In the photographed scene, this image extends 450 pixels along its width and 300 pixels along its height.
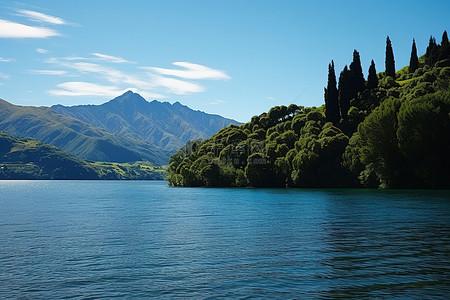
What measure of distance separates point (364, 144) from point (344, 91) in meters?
54.8

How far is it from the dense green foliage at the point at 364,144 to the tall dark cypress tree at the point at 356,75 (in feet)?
2.05

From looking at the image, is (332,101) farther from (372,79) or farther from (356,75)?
(372,79)

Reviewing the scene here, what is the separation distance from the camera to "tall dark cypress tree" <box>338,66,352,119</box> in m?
181

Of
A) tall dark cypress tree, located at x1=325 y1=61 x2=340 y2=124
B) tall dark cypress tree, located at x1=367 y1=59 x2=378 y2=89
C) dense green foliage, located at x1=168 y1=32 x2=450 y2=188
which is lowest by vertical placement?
dense green foliage, located at x1=168 y1=32 x2=450 y2=188

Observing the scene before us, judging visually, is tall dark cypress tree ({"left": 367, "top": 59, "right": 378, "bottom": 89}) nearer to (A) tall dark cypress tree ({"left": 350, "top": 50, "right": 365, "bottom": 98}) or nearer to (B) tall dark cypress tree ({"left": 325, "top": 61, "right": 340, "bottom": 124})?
(A) tall dark cypress tree ({"left": 350, "top": 50, "right": 365, "bottom": 98})

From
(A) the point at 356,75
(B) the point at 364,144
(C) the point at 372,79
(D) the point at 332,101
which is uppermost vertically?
(A) the point at 356,75

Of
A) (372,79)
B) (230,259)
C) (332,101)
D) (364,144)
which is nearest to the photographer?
(230,259)

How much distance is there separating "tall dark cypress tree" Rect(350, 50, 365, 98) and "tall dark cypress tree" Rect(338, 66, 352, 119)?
8.37 feet

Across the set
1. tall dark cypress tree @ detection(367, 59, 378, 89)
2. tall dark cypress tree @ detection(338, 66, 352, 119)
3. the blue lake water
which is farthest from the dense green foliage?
the blue lake water

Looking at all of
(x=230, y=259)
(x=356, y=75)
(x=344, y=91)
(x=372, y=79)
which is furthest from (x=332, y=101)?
(x=230, y=259)

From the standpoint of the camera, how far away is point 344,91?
600 feet

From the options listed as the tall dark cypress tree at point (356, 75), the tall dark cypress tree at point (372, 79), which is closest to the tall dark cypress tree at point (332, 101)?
the tall dark cypress tree at point (356, 75)

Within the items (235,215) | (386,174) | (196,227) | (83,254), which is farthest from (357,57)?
(83,254)

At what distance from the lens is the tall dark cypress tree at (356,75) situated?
612 feet
